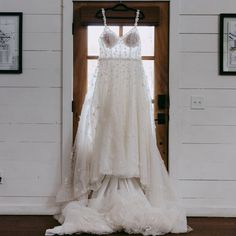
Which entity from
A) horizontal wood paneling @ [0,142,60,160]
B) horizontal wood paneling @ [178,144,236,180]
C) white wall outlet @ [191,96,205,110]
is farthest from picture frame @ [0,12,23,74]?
horizontal wood paneling @ [178,144,236,180]

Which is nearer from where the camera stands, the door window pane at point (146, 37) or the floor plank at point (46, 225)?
the floor plank at point (46, 225)

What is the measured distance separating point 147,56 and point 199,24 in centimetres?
50

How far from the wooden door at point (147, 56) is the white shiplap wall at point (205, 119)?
0.41 ft

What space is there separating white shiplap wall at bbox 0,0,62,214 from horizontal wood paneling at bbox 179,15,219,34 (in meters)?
1.01

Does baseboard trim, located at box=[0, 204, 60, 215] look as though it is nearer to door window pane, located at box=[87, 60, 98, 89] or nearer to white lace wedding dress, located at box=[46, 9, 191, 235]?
white lace wedding dress, located at box=[46, 9, 191, 235]

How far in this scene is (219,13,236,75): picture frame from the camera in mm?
3158

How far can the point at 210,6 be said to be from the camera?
3180 mm

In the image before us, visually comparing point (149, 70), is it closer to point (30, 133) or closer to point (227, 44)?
point (227, 44)

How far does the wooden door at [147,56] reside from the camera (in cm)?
318

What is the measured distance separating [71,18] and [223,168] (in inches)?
68.6

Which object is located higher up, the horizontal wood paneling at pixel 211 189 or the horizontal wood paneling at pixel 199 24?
the horizontal wood paneling at pixel 199 24

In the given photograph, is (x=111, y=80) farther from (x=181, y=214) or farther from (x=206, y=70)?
(x=181, y=214)

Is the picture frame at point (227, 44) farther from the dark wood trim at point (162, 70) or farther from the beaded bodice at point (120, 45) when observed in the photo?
the beaded bodice at point (120, 45)

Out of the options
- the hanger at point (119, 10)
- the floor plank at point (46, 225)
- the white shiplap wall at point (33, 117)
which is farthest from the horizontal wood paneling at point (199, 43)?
the floor plank at point (46, 225)
